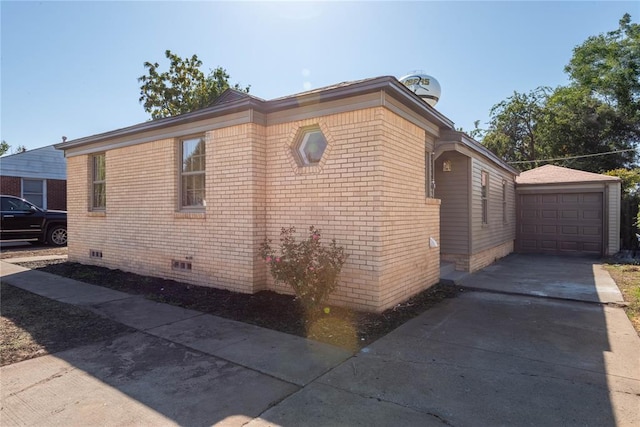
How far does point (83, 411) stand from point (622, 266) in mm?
12491

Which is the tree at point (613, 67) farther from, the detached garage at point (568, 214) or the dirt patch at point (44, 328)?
the dirt patch at point (44, 328)

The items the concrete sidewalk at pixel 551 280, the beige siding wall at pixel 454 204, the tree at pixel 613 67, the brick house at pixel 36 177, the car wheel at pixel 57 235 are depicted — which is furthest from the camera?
the tree at pixel 613 67

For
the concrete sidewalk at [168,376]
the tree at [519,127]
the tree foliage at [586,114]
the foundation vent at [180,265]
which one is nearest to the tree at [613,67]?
the tree foliage at [586,114]

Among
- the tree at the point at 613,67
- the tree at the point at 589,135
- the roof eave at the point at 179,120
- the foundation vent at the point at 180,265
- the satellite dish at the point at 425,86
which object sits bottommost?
the foundation vent at the point at 180,265

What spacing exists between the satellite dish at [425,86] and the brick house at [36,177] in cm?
1857

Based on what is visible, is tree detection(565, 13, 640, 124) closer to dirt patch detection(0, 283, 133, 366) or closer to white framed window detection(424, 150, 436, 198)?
white framed window detection(424, 150, 436, 198)

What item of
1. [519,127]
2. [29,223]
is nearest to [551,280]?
[29,223]

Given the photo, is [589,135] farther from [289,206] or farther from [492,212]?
[289,206]

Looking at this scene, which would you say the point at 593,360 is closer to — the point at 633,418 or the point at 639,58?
the point at 633,418

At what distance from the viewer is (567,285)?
7.63m

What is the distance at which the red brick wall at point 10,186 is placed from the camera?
60.7 ft

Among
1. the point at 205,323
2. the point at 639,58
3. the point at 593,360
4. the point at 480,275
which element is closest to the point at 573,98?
the point at 639,58

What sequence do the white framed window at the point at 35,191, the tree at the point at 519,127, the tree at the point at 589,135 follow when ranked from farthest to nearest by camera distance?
the tree at the point at 519,127, the tree at the point at 589,135, the white framed window at the point at 35,191

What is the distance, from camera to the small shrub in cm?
515
